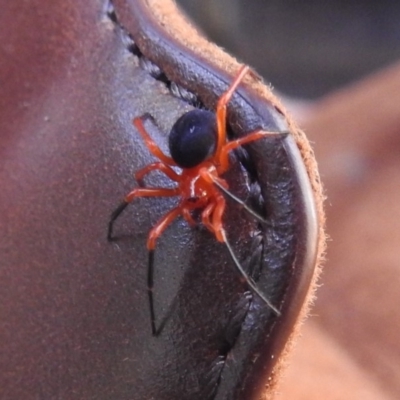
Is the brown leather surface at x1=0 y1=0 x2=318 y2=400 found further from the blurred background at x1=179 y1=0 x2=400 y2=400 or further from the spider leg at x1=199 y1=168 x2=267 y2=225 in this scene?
the blurred background at x1=179 y1=0 x2=400 y2=400

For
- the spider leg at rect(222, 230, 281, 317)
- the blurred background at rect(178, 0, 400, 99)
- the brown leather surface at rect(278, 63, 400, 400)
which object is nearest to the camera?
the spider leg at rect(222, 230, 281, 317)

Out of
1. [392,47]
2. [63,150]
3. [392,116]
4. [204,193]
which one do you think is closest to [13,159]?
[63,150]

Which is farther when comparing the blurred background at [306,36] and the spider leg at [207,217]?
the blurred background at [306,36]

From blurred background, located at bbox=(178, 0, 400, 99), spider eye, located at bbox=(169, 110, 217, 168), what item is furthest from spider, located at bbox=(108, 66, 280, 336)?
blurred background, located at bbox=(178, 0, 400, 99)

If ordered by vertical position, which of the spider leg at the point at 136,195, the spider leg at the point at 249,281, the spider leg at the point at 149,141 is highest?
the spider leg at the point at 149,141

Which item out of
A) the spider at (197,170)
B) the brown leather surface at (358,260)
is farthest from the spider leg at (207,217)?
the brown leather surface at (358,260)

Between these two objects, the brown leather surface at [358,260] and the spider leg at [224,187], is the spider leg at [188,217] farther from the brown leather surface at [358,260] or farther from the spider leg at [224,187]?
the brown leather surface at [358,260]

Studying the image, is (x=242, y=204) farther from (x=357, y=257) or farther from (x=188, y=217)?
(x=357, y=257)
